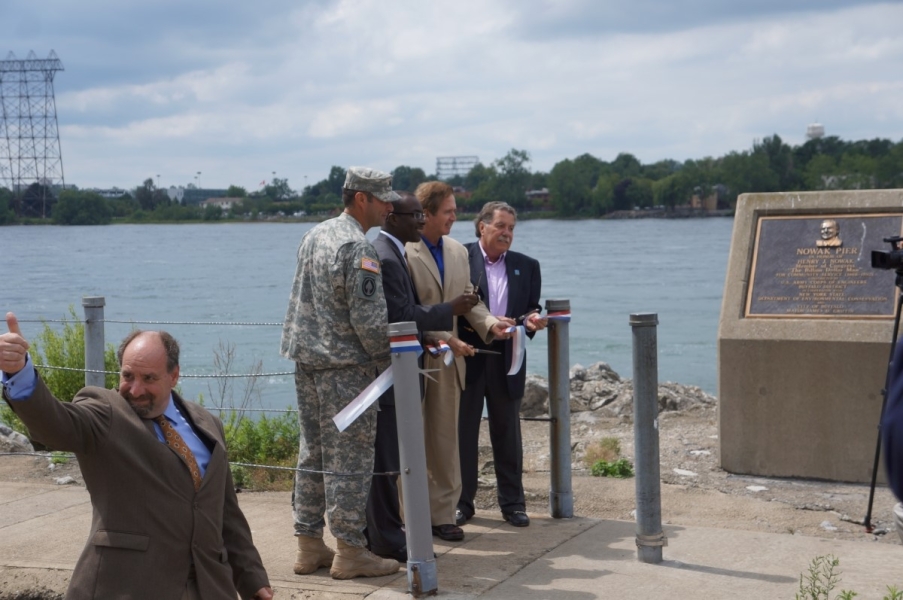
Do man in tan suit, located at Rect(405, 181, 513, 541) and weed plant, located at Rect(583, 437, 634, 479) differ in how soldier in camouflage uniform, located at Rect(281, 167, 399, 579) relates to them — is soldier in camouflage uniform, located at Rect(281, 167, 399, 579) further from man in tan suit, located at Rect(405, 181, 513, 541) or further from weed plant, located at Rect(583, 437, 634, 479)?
weed plant, located at Rect(583, 437, 634, 479)

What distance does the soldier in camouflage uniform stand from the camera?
493 cm

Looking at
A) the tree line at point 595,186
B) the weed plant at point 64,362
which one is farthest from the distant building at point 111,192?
the weed plant at point 64,362

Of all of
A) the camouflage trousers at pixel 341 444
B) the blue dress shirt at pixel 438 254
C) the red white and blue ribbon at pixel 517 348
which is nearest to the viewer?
the camouflage trousers at pixel 341 444

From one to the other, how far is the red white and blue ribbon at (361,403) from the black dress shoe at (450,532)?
1.19 meters

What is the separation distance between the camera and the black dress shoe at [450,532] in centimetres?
580

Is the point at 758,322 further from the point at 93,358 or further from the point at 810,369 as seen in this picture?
the point at 93,358

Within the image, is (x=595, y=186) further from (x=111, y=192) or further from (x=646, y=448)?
(x=646, y=448)

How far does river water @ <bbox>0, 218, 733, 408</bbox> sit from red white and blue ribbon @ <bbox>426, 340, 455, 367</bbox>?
3.75 feet

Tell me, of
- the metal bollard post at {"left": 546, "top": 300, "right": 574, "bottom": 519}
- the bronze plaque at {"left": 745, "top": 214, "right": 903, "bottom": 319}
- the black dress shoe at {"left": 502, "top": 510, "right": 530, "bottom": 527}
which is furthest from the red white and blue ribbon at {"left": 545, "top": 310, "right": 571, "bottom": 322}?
the bronze plaque at {"left": 745, "top": 214, "right": 903, "bottom": 319}

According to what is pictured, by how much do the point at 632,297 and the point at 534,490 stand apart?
30802 mm

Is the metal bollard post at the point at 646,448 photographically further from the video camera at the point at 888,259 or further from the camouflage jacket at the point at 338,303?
the video camera at the point at 888,259

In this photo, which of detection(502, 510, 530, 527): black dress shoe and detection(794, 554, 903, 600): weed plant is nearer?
detection(794, 554, 903, 600): weed plant

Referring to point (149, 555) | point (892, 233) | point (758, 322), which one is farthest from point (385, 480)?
point (892, 233)

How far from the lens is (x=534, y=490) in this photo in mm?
7285
